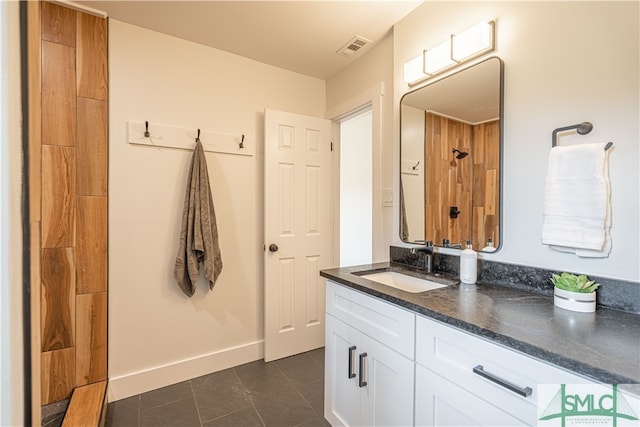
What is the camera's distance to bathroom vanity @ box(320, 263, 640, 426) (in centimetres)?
81

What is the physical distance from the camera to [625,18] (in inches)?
42.6

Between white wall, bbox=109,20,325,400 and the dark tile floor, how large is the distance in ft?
0.44

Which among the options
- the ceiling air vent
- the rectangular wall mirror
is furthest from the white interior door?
the rectangular wall mirror

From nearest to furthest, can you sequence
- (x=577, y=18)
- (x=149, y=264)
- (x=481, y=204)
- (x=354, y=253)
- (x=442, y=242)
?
(x=577, y=18) < (x=481, y=204) < (x=442, y=242) < (x=149, y=264) < (x=354, y=253)

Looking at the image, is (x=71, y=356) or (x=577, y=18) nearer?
(x=577, y=18)

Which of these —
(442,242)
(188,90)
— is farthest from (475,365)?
(188,90)

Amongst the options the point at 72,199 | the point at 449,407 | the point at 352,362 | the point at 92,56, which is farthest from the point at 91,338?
the point at 449,407

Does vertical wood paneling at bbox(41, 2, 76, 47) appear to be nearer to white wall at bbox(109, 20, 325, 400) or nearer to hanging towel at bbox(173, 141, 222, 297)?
white wall at bbox(109, 20, 325, 400)

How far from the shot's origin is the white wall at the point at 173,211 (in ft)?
6.56

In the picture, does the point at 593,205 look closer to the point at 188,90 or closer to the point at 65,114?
the point at 188,90

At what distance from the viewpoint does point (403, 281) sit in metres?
1.72

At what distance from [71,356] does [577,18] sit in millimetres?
3048

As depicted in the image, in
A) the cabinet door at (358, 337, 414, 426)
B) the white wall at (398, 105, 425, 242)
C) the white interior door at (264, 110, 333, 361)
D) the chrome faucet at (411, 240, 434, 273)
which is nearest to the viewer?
the cabinet door at (358, 337, 414, 426)

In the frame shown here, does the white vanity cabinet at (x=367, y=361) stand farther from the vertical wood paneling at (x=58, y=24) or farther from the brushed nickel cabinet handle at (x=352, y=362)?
the vertical wood paneling at (x=58, y=24)
